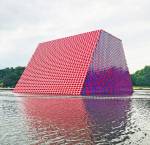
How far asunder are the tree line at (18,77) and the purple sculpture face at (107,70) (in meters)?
53.4

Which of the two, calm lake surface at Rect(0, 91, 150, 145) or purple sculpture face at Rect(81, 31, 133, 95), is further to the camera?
purple sculpture face at Rect(81, 31, 133, 95)

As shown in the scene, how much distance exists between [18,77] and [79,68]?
62.1m

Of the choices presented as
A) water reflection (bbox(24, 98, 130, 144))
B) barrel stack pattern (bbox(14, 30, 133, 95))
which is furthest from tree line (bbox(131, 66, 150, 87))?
water reflection (bbox(24, 98, 130, 144))

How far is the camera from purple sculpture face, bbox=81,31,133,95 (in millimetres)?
57938

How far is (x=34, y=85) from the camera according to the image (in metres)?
67.2

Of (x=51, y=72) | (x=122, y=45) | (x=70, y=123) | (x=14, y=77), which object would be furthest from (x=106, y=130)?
(x=14, y=77)

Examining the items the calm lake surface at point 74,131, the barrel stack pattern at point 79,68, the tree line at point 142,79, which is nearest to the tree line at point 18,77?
the tree line at point 142,79

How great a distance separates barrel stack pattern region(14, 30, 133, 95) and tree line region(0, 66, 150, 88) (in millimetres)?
42536

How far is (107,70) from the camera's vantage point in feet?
210

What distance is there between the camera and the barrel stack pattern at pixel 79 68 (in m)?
57.8

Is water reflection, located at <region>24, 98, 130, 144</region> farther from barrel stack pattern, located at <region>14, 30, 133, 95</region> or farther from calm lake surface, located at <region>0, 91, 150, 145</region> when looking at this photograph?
barrel stack pattern, located at <region>14, 30, 133, 95</region>

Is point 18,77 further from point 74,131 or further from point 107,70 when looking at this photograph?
point 74,131

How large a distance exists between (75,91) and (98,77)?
21.4 ft

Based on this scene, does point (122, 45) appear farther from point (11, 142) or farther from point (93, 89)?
point (11, 142)
